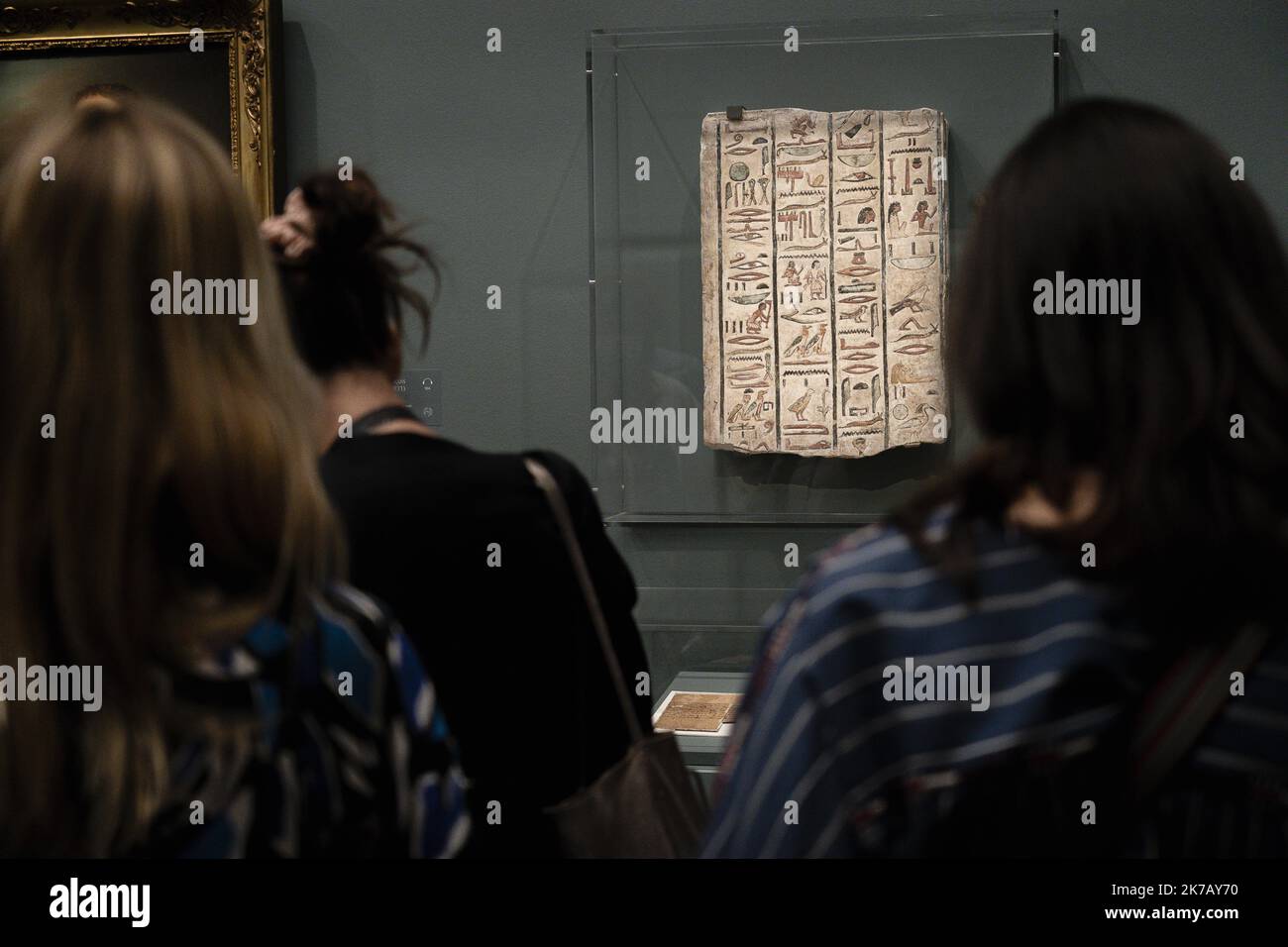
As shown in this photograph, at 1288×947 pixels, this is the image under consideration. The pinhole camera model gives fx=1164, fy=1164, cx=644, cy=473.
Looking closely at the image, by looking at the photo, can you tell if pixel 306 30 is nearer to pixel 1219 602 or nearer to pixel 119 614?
pixel 119 614

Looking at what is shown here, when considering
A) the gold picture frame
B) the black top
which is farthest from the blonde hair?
the gold picture frame

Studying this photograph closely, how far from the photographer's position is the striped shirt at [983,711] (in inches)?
32.6

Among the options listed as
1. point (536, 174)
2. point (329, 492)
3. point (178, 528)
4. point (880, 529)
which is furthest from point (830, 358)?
point (178, 528)

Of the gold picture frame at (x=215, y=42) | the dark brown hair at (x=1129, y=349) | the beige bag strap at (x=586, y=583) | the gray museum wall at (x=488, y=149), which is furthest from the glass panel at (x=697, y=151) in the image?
the dark brown hair at (x=1129, y=349)

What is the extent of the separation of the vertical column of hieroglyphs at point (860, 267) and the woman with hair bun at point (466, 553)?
124 cm

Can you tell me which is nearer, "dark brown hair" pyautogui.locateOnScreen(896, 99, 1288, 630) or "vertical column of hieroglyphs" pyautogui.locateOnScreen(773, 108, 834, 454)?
"dark brown hair" pyautogui.locateOnScreen(896, 99, 1288, 630)

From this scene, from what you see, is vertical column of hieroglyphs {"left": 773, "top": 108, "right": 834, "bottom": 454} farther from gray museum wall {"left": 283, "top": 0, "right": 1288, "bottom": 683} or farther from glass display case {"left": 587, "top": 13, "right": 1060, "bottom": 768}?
gray museum wall {"left": 283, "top": 0, "right": 1288, "bottom": 683}

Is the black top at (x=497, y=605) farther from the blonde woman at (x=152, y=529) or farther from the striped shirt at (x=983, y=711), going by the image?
the striped shirt at (x=983, y=711)

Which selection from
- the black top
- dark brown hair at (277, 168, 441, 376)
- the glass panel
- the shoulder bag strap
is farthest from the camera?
the glass panel

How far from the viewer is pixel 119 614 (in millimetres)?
824

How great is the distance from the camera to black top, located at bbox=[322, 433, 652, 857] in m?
1.20

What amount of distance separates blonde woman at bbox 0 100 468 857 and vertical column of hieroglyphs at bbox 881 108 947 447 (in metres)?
1.77

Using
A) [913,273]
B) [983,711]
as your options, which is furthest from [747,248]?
[983,711]

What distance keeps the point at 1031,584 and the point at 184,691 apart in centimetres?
61
